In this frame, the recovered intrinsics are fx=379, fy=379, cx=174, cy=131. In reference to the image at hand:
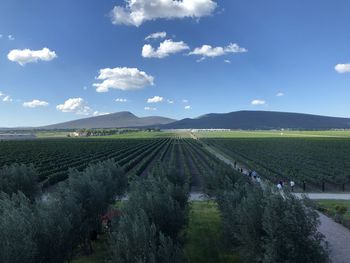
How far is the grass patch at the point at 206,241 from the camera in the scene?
20766 mm

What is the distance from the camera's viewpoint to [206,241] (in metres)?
23.4

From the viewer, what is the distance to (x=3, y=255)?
11.8 metres

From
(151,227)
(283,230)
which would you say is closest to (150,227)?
(151,227)

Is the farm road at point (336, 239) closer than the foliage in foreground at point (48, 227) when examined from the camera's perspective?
No

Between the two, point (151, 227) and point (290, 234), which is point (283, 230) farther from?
point (151, 227)

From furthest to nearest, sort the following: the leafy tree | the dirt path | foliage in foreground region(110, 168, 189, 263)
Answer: the dirt path → the leafy tree → foliage in foreground region(110, 168, 189, 263)

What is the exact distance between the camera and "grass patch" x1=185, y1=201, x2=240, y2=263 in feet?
68.1

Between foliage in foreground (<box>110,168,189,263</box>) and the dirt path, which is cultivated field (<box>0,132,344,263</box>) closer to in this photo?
foliage in foreground (<box>110,168,189,263</box>)

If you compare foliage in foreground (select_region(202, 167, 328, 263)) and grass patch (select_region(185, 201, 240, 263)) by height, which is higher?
foliage in foreground (select_region(202, 167, 328, 263))

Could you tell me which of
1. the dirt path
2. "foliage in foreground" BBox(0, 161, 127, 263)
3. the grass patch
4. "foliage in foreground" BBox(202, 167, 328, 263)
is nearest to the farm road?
"foliage in foreground" BBox(202, 167, 328, 263)

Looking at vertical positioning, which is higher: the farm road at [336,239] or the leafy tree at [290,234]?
the leafy tree at [290,234]

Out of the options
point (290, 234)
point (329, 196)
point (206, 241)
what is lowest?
point (329, 196)

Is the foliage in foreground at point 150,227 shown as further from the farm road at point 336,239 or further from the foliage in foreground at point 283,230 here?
the farm road at point 336,239

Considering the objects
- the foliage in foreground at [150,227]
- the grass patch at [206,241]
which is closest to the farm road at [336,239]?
the grass patch at [206,241]
